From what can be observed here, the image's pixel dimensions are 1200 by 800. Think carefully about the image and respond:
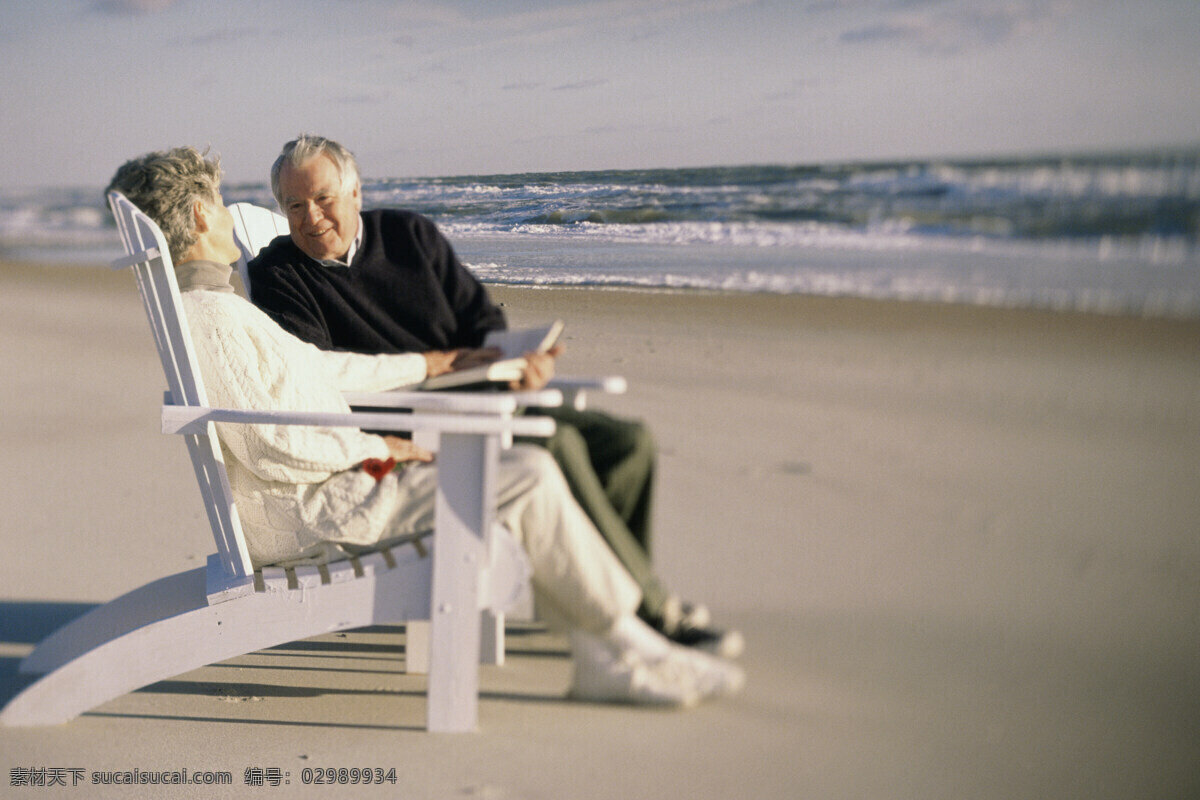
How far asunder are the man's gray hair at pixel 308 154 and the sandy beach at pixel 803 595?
44.7 inches

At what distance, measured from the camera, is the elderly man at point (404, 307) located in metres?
2.04

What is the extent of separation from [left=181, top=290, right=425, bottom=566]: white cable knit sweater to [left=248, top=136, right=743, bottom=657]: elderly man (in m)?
0.38

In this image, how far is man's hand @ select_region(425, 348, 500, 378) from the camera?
2479mm

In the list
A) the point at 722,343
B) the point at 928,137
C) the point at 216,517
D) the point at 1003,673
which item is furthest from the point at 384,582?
the point at 928,137

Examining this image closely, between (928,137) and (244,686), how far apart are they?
9077 mm

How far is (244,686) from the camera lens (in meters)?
2.23

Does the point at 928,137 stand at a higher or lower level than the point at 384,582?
higher

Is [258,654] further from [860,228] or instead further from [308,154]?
[860,228]

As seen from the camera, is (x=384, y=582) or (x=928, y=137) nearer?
(x=384, y=582)

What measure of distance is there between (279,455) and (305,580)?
0.24m

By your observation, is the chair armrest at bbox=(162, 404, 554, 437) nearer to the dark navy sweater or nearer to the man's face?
the dark navy sweater

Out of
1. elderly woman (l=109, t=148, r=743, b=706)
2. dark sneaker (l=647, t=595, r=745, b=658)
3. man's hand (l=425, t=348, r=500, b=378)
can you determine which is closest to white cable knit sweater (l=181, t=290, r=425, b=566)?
elderly woman (l=109, t=148, r=743, b=706)

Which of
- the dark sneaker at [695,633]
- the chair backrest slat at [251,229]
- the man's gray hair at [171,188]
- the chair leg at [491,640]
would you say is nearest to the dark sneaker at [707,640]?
the dark sneaker at [695,633]

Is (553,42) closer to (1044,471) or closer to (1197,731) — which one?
(1044,471)
